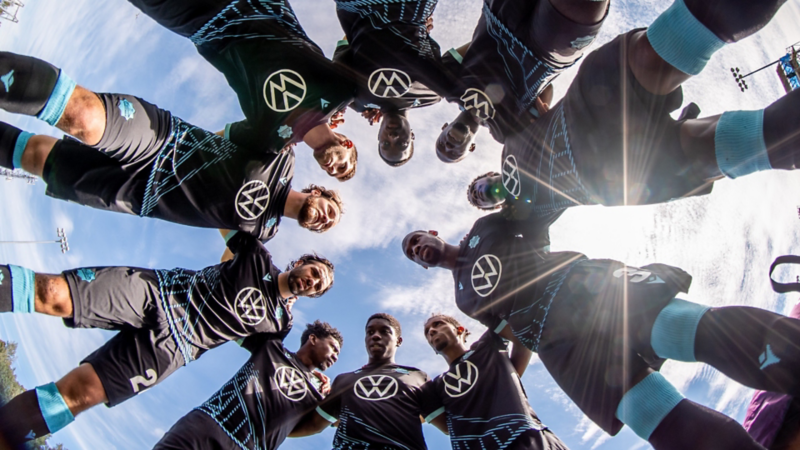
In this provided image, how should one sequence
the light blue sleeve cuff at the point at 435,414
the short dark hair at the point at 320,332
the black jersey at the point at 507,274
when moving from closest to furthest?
the black jersey at the point at 507,274 < the light blue sleeve cuff at the point at 435,414 < the short dark hair at the point at 320,332

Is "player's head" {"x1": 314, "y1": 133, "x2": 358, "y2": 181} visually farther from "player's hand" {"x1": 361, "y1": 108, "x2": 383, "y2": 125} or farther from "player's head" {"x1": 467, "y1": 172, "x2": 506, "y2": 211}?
"player's head" {"x1": 467, "y1": 172, "x2": 506, "y2": 211}

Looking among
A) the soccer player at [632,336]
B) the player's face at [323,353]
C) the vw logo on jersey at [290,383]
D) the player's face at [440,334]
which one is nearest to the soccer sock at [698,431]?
the soccer player at [632,336]

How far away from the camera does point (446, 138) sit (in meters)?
4.29

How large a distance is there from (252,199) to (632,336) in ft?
9.60

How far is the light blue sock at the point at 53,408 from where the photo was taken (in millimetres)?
2797

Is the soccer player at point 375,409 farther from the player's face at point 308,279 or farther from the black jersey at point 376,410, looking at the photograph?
the player's face at point 308,279

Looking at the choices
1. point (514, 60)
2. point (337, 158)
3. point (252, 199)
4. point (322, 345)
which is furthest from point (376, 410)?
point (514, 60)

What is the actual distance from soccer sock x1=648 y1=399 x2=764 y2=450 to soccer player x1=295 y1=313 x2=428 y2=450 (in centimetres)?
196

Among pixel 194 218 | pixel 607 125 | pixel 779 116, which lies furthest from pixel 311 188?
pixel 779 116

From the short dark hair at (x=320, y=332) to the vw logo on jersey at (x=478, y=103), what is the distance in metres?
3.00

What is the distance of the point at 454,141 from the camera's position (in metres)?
4.21

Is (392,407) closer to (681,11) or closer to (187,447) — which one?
(187,447)

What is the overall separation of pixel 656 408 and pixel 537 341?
34.9 inches

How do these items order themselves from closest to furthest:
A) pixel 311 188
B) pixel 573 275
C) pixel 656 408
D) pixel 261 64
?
pixel 656 408
pixel 573 275
pixel 261 64
pixel 311 188
